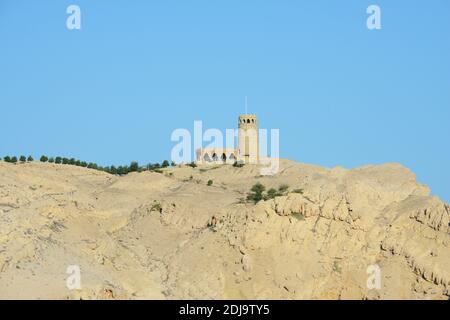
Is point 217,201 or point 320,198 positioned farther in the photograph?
point 217,201

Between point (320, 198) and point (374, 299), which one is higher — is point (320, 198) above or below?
above

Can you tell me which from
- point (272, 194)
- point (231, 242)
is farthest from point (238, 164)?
point (231, 242)

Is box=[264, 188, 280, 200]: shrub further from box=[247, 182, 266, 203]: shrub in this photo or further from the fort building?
the fort building

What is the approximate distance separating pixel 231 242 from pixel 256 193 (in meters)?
9.36

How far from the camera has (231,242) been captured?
74750 mm

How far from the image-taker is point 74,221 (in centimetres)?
7550

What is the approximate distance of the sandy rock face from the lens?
70.0 m

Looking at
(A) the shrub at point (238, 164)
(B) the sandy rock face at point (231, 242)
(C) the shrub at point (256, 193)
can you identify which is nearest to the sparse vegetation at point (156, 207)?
(B) the sandy rock face at point (231, 242)

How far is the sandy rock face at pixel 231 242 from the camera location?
70.0m

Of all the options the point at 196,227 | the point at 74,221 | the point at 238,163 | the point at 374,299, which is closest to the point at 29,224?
the point at 74,221

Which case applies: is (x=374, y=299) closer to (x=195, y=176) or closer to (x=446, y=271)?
(x=446, y=271)

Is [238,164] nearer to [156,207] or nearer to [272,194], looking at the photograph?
[272,194]

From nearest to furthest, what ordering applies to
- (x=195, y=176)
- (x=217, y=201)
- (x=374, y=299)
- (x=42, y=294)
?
(x=42, y=294) → (x=374, y=299) → (x=217, y=201) → (x=195, y=176)

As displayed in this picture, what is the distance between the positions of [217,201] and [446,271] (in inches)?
575
